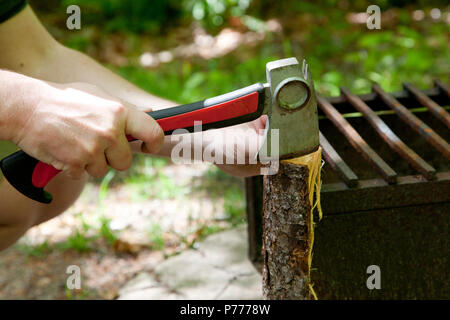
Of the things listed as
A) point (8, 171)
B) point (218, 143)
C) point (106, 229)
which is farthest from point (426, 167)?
point (106, 229)

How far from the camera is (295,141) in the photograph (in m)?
1.19

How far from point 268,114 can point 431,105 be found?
86 cm

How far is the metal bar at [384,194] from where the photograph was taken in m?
1.42

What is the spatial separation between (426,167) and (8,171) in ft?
3.52

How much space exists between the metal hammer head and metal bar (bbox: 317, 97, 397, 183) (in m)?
0.31

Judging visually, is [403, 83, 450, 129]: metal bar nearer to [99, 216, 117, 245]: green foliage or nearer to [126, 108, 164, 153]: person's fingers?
[126, 108, 164, 153]: person's fingers

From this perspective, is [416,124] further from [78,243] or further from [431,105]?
[78,243]

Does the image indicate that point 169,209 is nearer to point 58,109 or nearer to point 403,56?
point 58,109

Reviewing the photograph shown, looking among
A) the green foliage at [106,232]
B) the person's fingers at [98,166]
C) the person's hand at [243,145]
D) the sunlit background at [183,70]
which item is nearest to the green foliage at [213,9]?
the sunlit background at [183,70]

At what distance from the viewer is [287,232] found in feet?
4.22

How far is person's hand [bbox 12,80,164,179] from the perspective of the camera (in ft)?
3.63

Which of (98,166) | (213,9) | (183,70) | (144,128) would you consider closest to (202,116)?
(144,128)

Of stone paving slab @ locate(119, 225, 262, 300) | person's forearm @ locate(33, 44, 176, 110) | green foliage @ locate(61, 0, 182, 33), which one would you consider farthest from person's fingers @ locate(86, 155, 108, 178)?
green foliage @ locate(61, 0, 182, 33)

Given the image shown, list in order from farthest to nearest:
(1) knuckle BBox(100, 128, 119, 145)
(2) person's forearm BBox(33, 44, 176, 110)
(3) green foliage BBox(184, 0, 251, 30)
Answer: (3) green foliage BBox(184, 0, 251, 30), (2) person's forearm BBox(33, 44, 176, 110), (1) knuckle BBox(100, 128, 119, 145)
